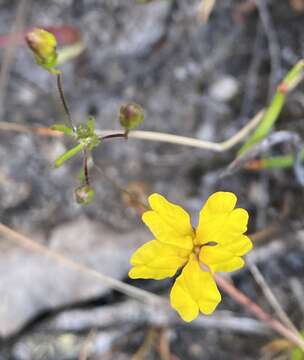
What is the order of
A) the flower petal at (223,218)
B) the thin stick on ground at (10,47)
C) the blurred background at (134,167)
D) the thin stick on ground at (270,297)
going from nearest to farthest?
the flower petal at (223,218) → the thin stick on ground at (270,297) → the blurred background at (134,167) → the thin stick on ground at (10,47)

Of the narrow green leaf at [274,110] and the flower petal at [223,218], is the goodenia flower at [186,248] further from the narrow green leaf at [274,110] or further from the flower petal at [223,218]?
the narrow green leaf at [274,110]

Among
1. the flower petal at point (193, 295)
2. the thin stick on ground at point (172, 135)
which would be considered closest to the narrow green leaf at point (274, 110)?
the thin stick on ground at point (172, 135)

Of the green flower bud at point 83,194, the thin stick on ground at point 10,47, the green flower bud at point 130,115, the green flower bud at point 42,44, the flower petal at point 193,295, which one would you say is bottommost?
the flower petal at point 193,295

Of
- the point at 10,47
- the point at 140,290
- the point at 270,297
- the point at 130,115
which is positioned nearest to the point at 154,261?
the point at 130,115

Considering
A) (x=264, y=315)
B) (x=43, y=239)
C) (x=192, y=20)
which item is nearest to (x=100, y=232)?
(x=43, y=239)

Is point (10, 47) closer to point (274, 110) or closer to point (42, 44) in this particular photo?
point (42, 44)
